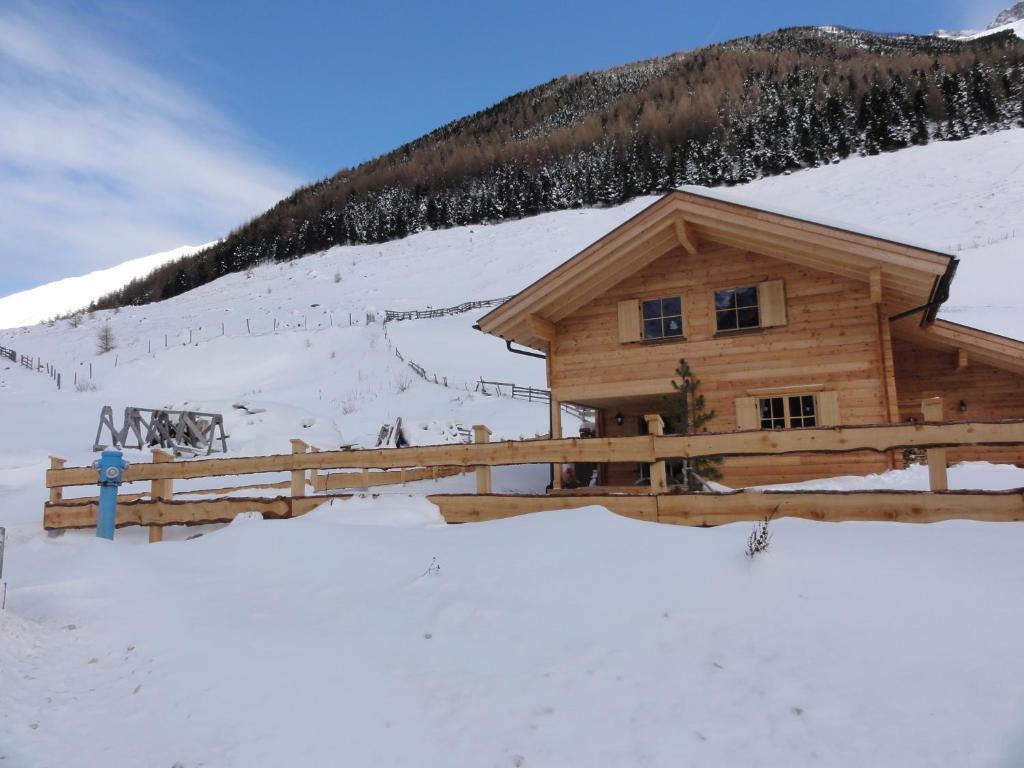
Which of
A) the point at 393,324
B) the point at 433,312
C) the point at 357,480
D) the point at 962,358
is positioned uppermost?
the point at 433,312

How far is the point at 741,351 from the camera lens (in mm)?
12359

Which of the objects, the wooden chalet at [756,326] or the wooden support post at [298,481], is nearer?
the wooden support post at [298,481]

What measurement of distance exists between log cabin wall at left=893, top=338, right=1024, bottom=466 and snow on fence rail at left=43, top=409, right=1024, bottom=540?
10.2m

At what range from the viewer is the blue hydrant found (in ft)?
26.3

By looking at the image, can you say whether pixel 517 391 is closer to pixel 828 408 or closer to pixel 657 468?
pixel 828 408

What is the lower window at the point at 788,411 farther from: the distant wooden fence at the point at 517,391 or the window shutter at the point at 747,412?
the distant wooden fence at the point at 517,391

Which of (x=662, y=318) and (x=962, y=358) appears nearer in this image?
(x=662, y=318)

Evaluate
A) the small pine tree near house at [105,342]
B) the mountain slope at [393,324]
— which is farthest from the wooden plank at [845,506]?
the small pine tree near house at [105,342]

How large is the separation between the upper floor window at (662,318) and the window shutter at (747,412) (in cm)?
174

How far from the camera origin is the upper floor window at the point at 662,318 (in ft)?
42.5

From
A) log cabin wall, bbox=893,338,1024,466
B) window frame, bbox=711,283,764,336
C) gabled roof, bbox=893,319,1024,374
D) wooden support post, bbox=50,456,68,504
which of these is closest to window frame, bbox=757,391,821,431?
window frame, bbox=711,283,764,336

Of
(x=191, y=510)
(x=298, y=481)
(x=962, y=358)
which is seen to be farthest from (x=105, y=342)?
(x=962, y=358)

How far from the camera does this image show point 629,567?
511 centimetres

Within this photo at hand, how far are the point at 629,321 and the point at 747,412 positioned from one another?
2.81m
